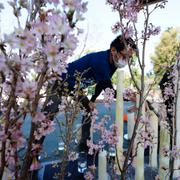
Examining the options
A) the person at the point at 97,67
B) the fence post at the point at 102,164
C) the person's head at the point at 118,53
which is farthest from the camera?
the person at the point at 97,67

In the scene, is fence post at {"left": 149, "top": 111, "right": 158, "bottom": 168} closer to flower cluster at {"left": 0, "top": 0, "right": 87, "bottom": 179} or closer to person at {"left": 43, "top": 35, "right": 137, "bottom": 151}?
person at {"left": 43, "top": 35, "right": 137, "bottom": 151}

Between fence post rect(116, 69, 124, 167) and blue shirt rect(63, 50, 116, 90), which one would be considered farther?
blue shirt rect(63, 50, 116, 90)

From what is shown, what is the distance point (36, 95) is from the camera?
0.70m

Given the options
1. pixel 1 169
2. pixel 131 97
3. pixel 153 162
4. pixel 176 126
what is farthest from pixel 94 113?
pixel 1 169

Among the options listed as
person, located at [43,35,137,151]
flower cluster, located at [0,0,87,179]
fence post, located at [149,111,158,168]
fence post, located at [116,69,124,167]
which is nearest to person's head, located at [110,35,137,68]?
person, located at [43,35,137,151]

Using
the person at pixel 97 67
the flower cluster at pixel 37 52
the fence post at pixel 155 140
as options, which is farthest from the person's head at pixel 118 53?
the flower cluster at pixel 37 52

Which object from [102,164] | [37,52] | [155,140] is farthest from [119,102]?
[37,52]

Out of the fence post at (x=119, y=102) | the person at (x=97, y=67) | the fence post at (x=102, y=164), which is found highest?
the person at (x=97, y=67)

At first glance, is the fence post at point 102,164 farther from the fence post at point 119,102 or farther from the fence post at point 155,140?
the fence post at point 155,140

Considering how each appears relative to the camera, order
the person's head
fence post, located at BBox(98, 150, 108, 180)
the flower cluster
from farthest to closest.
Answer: the person's head, fence post, located at BBox(98, 150, 108, 180), the flower cluster

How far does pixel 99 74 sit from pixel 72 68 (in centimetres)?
22

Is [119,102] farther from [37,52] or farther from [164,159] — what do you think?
[37,52]

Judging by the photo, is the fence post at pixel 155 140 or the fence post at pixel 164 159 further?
the fence post at pixel 155 140

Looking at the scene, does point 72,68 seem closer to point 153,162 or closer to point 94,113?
point 94,113
